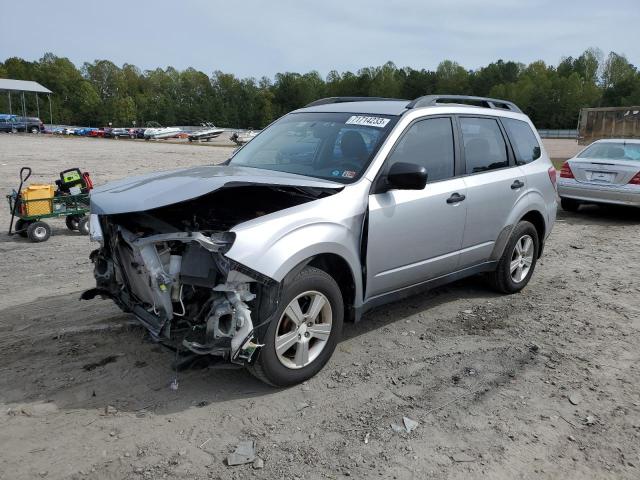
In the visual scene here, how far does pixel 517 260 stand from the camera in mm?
5973

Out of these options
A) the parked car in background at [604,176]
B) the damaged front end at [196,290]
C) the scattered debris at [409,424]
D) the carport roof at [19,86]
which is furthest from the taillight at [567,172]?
the carport roof at [19,86]

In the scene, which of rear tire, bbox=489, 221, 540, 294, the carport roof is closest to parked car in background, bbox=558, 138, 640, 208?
rear tire, bbox=489, 221, 540, 294

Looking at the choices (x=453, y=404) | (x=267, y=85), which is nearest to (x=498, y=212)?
(x=453, y=404)

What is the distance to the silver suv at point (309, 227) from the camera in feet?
11.3

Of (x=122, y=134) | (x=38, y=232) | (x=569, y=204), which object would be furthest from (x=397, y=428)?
(x=122, y=134)

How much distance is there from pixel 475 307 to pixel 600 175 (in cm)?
673

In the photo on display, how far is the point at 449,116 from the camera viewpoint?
16.5 feet

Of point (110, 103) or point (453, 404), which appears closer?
point (453, 404)

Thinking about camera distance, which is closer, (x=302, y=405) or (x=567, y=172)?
(x=302, y=405)

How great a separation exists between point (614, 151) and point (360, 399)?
9.86 m

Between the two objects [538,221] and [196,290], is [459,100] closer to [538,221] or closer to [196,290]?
[538,221]

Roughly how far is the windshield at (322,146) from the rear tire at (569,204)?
810 centimetres

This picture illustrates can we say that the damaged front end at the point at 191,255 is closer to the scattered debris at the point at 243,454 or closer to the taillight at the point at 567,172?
the scattered debris at the point at 243,454

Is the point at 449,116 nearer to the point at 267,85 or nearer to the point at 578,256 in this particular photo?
the point at 578,256
